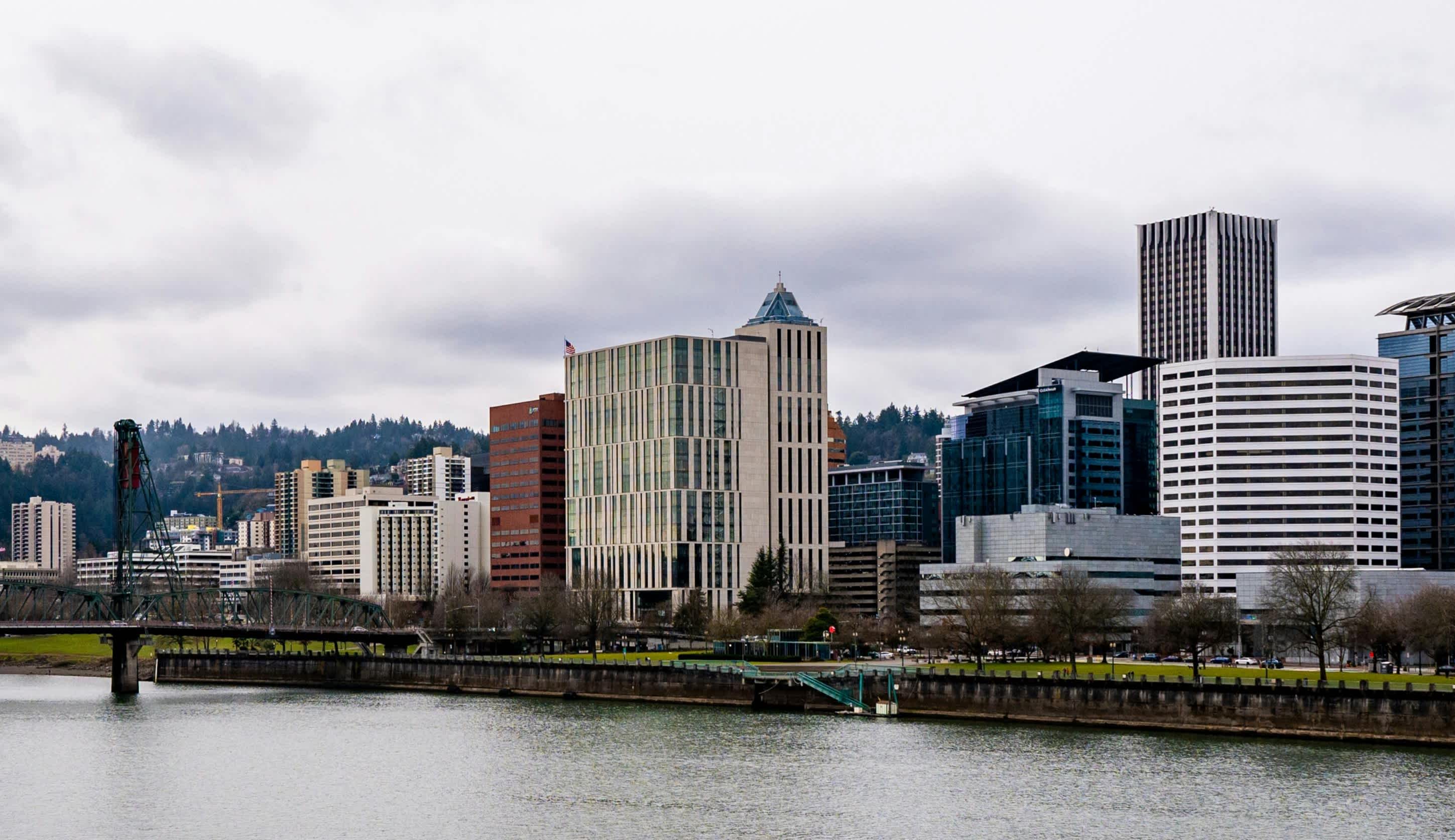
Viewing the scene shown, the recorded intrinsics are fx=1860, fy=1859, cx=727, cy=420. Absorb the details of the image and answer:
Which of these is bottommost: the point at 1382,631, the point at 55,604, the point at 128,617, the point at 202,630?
the point at 202,630

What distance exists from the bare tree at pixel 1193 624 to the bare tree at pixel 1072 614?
3.98 meters

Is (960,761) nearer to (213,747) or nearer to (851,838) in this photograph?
(851,838)

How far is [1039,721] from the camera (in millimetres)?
118938

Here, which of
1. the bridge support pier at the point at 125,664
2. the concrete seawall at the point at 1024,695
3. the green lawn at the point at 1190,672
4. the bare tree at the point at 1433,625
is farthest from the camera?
the bridge support pier at the point at 125,664

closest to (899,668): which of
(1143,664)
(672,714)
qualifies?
(672,714)

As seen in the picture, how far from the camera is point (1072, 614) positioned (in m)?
148

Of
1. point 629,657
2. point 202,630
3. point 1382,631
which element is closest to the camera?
point 1382,631

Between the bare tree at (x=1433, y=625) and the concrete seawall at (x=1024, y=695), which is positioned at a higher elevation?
the bare tree at (x=1433, y=625)

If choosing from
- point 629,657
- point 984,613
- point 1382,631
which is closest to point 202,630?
point 629,657

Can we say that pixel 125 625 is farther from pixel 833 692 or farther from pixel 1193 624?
pixel 1193 624

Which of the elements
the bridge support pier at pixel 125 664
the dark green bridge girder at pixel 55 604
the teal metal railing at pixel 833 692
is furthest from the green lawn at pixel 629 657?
the dark green bridge girder at pixel 55 604

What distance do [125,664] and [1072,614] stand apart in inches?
3392

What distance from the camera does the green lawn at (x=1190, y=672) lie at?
416 feet

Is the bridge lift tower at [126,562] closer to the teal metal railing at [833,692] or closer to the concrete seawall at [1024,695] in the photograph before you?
the concrete seawall at [1024,695]
